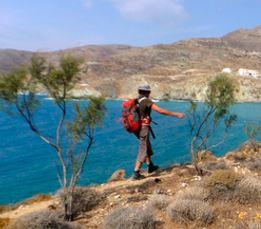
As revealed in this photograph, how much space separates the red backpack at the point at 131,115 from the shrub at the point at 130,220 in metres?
3.66

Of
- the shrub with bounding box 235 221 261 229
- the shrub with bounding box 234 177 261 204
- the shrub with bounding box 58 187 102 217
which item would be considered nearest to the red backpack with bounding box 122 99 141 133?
the shrub with bounding box 58 187 102 217

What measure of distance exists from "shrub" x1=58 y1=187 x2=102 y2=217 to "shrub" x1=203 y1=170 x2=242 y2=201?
2.63 metres

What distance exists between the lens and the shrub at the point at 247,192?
709 cm

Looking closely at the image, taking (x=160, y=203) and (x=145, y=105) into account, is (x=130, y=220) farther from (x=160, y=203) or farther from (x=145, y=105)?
(x=145, y=105)

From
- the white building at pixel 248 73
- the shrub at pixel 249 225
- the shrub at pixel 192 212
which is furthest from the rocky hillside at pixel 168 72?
the shrub at pixel 249 225

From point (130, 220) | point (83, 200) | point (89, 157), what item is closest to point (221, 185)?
point (130, 220)

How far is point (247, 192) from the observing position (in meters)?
7.16

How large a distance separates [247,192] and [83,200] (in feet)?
11.3

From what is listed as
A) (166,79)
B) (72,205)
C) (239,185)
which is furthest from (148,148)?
(166,79)

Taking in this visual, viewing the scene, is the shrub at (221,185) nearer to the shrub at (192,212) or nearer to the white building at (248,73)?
the shrub at (192,212)

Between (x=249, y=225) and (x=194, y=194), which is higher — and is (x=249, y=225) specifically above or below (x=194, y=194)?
above

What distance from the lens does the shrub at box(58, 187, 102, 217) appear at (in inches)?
333

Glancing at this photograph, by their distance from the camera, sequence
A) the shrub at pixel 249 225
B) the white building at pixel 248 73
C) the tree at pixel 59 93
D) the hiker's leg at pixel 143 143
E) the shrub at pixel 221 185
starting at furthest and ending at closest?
1. the white building at pixel 248 73
2. the hiker's leg at pixel 143 143
3. the tree at pixel 59 93
4. the shrub at pixel 221 185
5. the shrub at pixel 249 225

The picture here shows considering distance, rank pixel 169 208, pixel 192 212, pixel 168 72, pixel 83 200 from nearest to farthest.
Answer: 1. pixel 192 212
2. pixel 169 208
3. pixel 83 200
4. pixel 168 72
